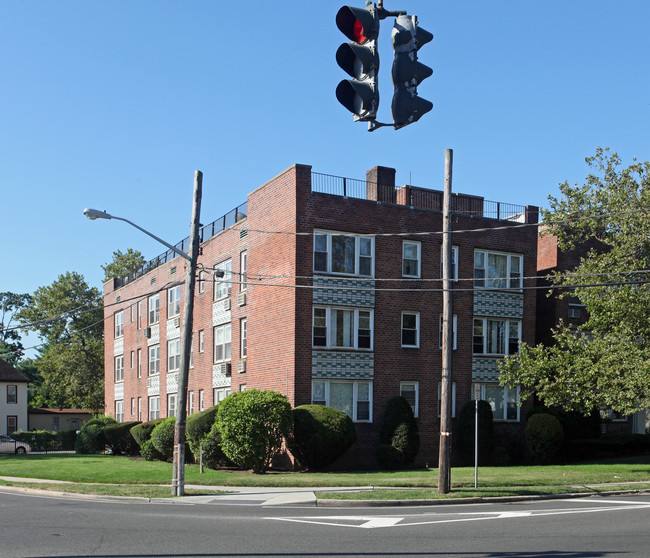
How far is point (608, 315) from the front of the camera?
27062mm

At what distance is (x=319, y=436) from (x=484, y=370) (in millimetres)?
9628

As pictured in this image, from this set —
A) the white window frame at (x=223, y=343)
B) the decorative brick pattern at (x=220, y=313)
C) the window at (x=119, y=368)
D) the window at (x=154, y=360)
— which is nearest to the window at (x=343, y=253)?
the decorative brick pattern at (x=220, y=313)

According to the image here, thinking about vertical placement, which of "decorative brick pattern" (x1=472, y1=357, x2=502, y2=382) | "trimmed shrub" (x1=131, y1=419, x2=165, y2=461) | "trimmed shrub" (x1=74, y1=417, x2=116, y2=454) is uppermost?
"decorative brick pattern" (x1=472, y1=357, x2=502, y2=382)

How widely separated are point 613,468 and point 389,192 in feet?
45.1

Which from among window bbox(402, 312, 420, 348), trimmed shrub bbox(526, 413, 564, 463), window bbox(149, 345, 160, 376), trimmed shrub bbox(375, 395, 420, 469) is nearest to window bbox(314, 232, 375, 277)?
window bbox(402, 312, 420, 348)

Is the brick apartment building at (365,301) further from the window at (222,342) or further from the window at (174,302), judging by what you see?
the window at (174,302)

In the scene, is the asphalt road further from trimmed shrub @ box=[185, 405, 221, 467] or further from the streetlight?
trimmed shrub @ box=[185, 405, 221, 467]

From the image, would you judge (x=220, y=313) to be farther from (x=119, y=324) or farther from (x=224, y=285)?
(x=119, y=324)

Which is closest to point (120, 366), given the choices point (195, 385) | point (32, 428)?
point (195, 385)

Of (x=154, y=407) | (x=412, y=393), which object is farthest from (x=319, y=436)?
(x=154, y=407)

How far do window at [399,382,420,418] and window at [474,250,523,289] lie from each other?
538 cm

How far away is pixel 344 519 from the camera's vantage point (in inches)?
593

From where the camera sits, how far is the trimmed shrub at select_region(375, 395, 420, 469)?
29859mm

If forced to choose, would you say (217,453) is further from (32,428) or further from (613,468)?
(32,428)
